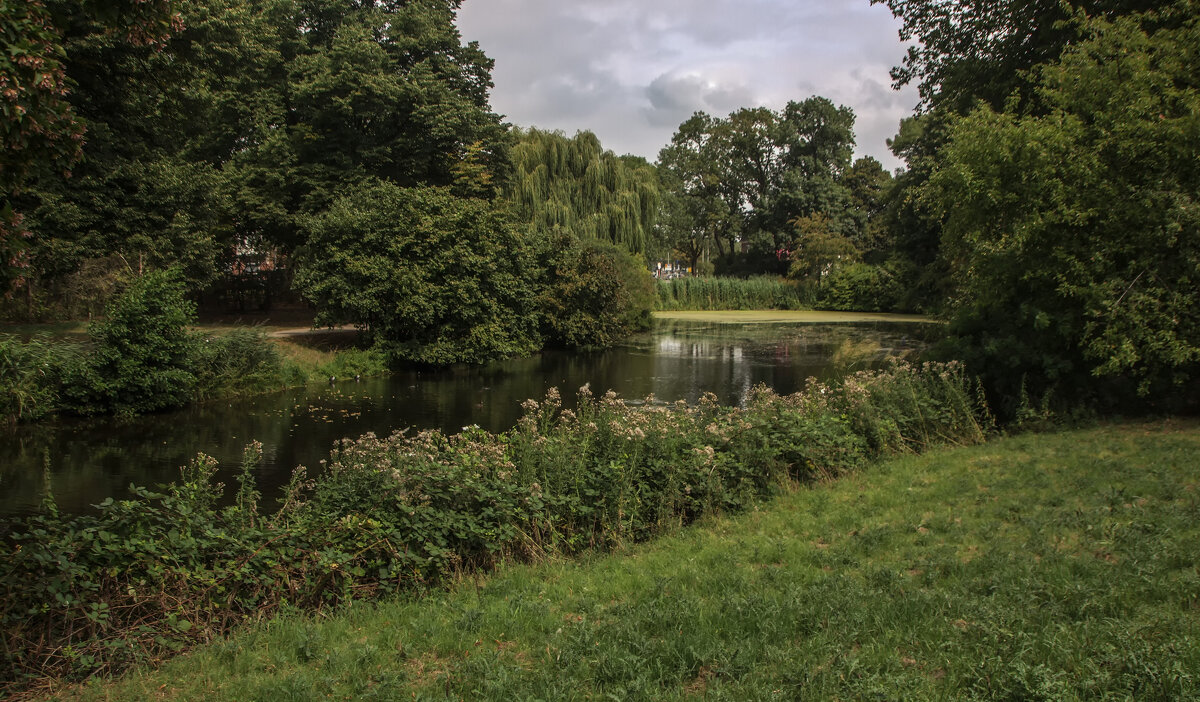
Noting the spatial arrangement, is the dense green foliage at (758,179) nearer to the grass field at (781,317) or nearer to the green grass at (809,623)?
the grass field at (781,317)

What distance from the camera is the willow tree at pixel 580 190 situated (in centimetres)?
3344

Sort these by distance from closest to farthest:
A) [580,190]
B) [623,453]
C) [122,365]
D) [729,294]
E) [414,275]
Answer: [623,453] → [122,365] → [414,275] → [580,190] → [729,294]

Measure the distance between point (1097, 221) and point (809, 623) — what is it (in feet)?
32.5

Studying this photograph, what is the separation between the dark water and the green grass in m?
6.66

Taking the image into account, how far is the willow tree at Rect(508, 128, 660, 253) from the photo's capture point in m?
33.4

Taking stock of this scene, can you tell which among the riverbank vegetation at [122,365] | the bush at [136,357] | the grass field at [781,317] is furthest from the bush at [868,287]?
the bush at [136,357]

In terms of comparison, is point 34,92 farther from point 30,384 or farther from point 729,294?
point 729,294

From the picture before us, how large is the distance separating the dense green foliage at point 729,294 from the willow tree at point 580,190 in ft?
48.5

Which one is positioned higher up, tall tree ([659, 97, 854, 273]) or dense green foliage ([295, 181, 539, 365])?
tall tree ([659, 97, 854, 273])

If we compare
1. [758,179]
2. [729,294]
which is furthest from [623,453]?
[758,179]

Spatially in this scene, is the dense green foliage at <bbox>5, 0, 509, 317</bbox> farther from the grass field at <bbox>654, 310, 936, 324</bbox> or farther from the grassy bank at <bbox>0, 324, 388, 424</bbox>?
the grass field at <bbox>654, 310, 936, 324</bbox>

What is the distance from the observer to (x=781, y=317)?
148ft

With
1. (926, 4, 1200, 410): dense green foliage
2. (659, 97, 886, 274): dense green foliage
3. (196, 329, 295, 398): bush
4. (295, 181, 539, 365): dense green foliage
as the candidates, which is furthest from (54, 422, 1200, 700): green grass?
(659, 97, 886, 274): dense green foliage

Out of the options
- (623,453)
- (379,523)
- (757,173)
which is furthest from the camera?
(757,173)
